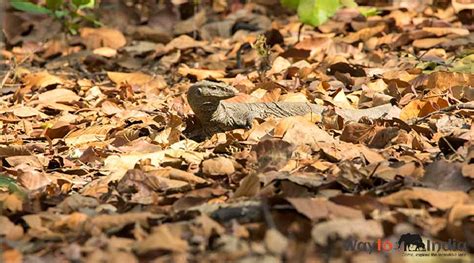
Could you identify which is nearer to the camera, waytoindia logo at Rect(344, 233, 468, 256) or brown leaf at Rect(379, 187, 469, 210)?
waytoindia logo at Rect(344, 233, 468, 256)

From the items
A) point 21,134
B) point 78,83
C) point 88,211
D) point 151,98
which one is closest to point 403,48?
point 151,98

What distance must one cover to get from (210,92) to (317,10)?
117 centimetres

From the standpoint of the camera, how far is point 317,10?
13.4 ft

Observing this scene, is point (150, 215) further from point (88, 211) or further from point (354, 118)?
point (354, 118)

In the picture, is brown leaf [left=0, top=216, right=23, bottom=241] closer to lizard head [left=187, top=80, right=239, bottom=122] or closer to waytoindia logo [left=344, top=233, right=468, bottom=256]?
waytoindia logo [left=344, top=233, right=468, bottom=256]

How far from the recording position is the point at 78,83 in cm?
429

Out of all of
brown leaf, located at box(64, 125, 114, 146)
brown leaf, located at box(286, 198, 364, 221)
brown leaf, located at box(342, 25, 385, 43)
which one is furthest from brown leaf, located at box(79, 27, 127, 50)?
brown leaf, located at box(286, 198, 364, 221)

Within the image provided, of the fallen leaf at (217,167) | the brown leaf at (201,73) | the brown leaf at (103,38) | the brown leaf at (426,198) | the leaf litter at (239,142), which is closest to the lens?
the leaf litter at (239,142)

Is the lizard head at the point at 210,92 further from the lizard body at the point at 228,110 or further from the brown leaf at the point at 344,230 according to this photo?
the brown leaf at the point at 344,230

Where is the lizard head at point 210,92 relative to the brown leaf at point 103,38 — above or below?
above

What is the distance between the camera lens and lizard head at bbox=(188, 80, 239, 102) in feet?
10.2

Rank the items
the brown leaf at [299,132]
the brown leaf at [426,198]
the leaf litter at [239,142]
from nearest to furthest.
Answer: the leaf litter at [239,142]
the brown leaf at [426,198]
the brown leaf at [299,132]

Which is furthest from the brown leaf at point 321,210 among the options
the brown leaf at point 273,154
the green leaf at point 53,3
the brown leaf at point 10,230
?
the green leaf at point 53,3

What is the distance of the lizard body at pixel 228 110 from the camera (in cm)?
310
